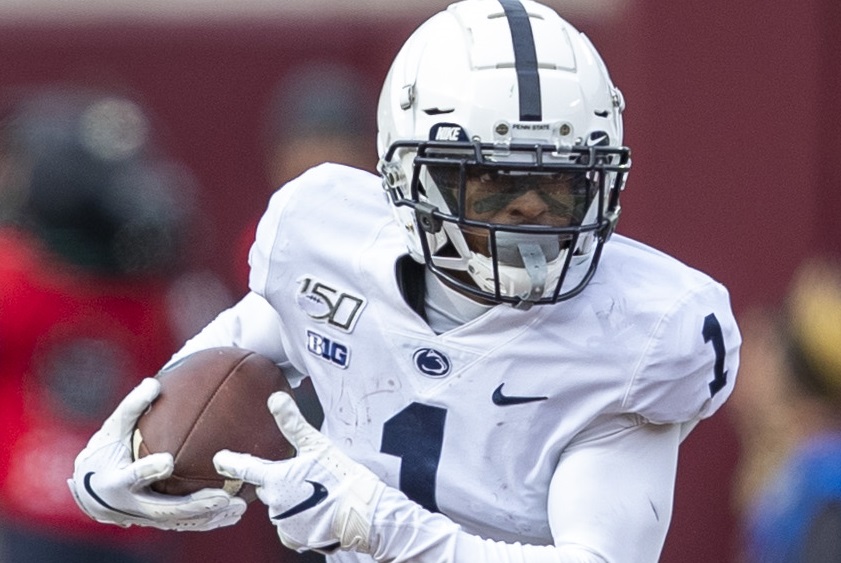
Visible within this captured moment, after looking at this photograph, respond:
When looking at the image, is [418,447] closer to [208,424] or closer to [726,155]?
[208,424]

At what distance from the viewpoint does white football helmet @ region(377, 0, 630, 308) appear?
2680 millimetres

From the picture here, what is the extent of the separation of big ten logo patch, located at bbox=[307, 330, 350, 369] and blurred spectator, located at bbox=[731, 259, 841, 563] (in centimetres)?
130

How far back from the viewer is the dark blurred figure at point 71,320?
4176 mm

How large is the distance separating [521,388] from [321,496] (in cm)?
37

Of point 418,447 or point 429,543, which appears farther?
point 418,447

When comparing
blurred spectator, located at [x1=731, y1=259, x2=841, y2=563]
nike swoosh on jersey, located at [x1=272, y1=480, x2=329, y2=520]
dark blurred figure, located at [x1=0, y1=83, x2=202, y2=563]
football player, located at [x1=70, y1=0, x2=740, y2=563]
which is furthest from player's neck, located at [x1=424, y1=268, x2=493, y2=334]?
dark blurred figure, located at [x1=0, y1=83, x2=202, y2=563]

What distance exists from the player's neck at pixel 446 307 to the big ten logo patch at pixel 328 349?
14cm

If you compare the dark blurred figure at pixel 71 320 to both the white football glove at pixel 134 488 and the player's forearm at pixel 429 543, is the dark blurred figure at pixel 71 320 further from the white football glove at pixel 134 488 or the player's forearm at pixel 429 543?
the player's forearm at pixel 429 543

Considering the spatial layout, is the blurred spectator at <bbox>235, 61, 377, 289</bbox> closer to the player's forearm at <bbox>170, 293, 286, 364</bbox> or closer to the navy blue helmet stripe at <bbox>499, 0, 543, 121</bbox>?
the player's forearm at <bbox>170, 293, 286, 364</bbox>

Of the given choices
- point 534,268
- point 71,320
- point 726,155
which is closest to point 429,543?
point 534,268

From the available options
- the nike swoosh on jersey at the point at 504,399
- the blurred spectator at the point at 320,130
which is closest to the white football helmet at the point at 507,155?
the nike swoosh on jersey at the point at 504,399

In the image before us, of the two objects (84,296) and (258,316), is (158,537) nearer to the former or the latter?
(84,296)

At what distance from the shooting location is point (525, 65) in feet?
8.95

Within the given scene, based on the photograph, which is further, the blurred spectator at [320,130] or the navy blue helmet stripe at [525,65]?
the blurred spectator at [320,130]
